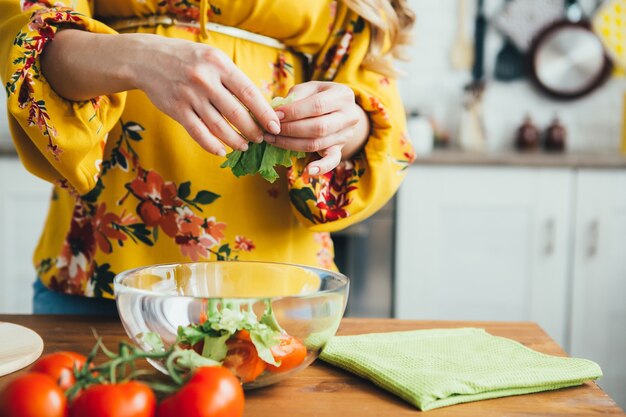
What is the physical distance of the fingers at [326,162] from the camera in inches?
32.5

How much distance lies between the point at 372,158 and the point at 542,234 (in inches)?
58.5

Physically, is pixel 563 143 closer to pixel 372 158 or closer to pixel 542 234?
pixel 542 234

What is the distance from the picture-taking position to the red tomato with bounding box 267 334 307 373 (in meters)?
0.65

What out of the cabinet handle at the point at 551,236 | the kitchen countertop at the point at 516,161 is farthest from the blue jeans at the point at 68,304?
the cabinet handle at the point at 551,236

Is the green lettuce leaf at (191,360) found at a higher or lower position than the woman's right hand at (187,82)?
lower

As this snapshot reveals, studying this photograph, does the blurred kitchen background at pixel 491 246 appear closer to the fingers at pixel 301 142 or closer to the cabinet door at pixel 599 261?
the cabinet door at pixel 599 261

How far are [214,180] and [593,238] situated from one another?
1687 millimetres

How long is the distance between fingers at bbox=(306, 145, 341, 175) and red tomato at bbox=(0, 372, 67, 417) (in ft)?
1.31

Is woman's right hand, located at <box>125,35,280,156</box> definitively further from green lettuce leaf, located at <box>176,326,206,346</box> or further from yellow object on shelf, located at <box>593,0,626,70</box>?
yellow object on shelf, located at <box>593,0,626,70</box>

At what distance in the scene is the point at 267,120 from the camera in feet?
2.42

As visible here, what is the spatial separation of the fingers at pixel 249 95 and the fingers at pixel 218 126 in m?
0.01

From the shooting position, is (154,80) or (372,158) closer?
(154,80)

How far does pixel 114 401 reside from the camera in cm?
50

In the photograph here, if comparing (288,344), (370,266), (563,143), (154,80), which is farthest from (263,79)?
(563,143)
